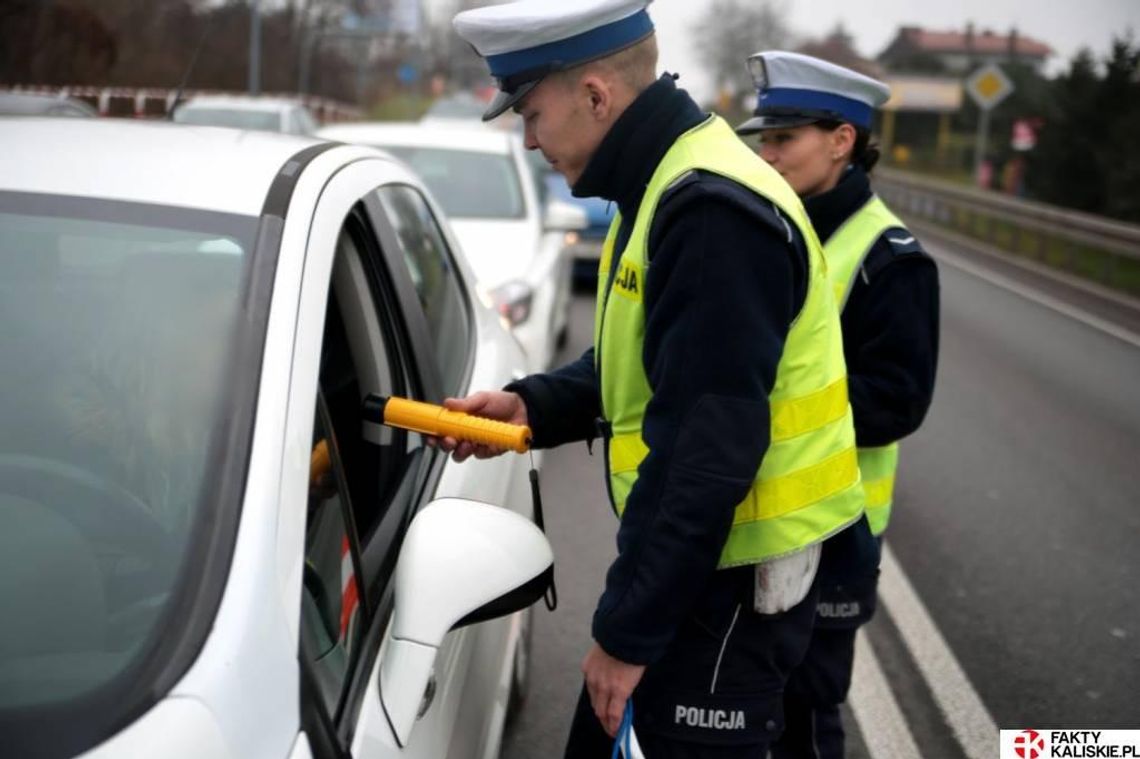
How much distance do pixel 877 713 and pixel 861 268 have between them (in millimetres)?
1731

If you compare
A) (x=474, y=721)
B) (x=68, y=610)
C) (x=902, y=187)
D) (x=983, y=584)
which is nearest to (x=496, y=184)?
(x=983, y=584)

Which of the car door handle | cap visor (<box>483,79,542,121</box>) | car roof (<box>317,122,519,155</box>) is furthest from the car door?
car roof (<box>317,122,519,155</box>)

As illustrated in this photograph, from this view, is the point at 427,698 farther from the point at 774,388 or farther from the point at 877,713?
the point at 877,713

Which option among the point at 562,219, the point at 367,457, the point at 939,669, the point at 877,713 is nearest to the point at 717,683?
the point at 367,457

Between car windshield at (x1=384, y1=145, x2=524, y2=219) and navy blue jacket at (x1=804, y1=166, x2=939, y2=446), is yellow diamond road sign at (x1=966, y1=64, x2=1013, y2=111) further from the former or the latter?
navy blue jacket at (x1=804, y1=166, x2=939, y2=446)

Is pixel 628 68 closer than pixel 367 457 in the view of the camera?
Yes

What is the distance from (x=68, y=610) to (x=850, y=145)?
88.6 inches

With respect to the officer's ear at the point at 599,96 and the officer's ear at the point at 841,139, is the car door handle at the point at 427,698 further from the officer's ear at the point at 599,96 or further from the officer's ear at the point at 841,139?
the officer's ear at the point at 841,139

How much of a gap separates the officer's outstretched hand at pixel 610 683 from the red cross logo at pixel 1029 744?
1765 mm

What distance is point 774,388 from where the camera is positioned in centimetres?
206

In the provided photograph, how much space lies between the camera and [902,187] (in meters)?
27.9

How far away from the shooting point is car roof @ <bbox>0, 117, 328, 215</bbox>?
7.15ft

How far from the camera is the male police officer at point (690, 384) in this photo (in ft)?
6.25

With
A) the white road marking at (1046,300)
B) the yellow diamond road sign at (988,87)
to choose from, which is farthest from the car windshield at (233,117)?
the yellow diamond road sign at (988,87)
